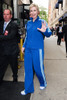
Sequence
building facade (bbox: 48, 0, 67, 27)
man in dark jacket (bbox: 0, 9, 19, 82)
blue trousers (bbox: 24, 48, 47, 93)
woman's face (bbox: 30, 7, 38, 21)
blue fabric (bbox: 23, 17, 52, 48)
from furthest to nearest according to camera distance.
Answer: building facade (bbox: 48, 0, 67, 27) → man in dark jacket (bbox: 0, 9, 19, 82) → blue trousers (bbox: 24, 48, 47, 93) → blue fabric (bbox: 23, 17, 52, 48) → woman's face (bbox: 30, 7, 38, 21)

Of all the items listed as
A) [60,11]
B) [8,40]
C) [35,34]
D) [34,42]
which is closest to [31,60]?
[34,42]

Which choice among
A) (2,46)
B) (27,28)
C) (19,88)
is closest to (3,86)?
(19,88)

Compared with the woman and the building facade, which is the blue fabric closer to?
the woman

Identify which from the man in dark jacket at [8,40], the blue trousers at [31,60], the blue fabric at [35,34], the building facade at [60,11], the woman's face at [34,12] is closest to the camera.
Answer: the woman's face at [34,12]

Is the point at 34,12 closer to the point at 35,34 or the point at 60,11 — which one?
the point at 35,34

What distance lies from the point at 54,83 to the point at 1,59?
5.22 ft

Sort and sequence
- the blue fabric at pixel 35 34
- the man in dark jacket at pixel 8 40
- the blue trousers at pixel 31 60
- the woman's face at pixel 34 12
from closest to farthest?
the woman's face at pixel 34 12 → the blue fabric at pixel 35 34 → the blue trousers at pixel 31 60 → the man in dark jacket at pixel 8 40

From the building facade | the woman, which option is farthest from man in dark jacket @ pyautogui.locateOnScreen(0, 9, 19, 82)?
the building facade

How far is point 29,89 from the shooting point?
322 cm

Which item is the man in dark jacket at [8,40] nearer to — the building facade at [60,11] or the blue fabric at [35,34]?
the blue fabric at [35,34]

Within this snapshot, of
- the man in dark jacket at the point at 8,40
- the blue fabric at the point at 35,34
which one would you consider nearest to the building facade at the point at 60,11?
the man in dark jacket at the point at 8,40

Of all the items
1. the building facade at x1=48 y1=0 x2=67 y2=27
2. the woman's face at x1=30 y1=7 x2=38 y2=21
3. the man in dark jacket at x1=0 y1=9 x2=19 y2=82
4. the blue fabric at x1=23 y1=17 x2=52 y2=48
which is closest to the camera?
the woman's face at x1=30 y1=7 x2=38 y2=21

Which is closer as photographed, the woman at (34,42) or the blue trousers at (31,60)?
the woman at (34,42)

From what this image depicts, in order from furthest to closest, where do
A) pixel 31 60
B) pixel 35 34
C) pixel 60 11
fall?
pixel 60 11 < pixel 31 60 < pixel 35 34
